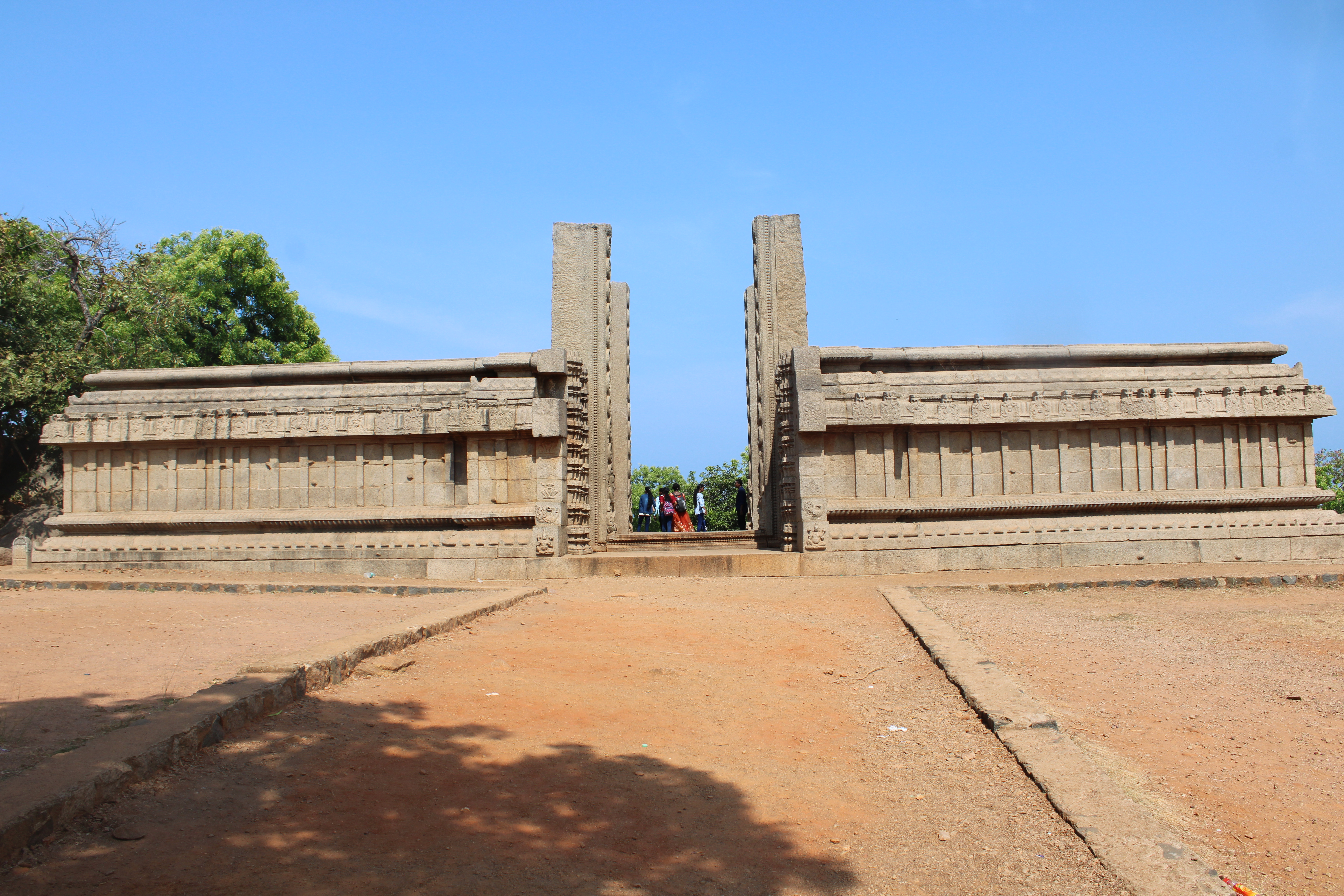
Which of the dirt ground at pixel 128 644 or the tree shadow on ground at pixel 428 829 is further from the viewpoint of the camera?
the dirt ground at pixel 128 644

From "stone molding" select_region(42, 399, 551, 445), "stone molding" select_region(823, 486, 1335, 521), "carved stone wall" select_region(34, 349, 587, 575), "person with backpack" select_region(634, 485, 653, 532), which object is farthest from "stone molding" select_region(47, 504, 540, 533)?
"person with backpack" select_region(634, 485, 653, 532)

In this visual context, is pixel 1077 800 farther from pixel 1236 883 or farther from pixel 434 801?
pixel 434 801

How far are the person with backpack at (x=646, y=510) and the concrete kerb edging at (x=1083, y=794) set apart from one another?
16209 millimetres

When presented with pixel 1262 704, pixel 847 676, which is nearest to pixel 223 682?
pixel 847 676

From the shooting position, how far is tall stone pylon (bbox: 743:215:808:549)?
1678 cm

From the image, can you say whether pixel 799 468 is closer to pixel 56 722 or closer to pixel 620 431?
pixel 620 431

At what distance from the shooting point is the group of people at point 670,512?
66.5 feet

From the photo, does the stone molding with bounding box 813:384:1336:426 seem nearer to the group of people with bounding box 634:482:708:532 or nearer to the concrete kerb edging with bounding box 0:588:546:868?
the group of people with bounding box 634:482:708:532

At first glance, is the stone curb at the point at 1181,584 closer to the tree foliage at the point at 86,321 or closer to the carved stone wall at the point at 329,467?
the carved stone wall at the point at 329,467

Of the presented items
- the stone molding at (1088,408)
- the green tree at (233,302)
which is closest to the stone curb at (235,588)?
the stone molding at (1088,408)

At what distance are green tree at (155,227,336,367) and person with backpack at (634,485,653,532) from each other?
13.1 metres

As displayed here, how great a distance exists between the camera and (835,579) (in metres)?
12.7

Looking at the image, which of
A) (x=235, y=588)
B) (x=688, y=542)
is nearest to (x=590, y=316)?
(x=688, y=542)

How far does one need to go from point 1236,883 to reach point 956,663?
3.19m
